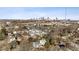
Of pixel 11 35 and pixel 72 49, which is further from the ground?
pixel 11 35

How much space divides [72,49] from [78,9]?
17.1 inches

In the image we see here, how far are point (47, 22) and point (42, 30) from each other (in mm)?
102

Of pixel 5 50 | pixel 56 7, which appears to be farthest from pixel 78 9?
→ pixel 5 50

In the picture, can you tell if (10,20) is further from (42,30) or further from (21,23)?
(42,30)

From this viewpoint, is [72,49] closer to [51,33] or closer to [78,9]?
[51,33]

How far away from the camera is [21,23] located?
2.38m

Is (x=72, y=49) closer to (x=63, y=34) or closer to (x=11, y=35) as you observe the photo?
(x=63, y=34)

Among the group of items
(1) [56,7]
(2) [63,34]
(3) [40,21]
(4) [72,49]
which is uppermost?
(1) [56,7]

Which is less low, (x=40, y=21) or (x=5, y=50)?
(x=40, y=21)

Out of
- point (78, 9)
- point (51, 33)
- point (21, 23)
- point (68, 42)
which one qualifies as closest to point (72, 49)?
point (68, 42)

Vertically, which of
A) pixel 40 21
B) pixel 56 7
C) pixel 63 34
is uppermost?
pixel 56 7

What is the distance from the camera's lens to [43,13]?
237 cm

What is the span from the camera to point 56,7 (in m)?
2.38

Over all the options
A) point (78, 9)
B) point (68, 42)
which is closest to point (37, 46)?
point (68, 42)
